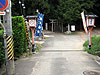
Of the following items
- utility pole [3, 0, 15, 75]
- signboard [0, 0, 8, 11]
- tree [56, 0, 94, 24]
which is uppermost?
tree [56, 0, 94, 24]

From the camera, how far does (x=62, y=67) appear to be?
883cm

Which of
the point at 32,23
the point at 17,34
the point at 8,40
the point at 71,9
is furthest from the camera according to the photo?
the point at 71,9

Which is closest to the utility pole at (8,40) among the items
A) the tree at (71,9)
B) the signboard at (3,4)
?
the signboard at (3,4)

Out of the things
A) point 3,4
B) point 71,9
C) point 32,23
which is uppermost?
point 71,9

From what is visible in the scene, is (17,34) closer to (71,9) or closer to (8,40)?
(8,40)

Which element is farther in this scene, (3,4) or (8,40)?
(8,40)

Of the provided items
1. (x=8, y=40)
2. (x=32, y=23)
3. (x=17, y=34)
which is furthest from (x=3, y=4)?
(x=32, y=23)

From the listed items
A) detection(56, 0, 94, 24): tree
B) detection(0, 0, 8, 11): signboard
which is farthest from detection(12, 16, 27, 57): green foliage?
detection(56, 0, 94, 24): tree

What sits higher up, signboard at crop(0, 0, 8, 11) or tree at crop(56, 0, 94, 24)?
tree at crop(56, 0, 94, 24)

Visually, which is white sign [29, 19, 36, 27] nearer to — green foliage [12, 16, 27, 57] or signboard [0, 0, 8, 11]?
green foliage [12, 16, 27, 57]

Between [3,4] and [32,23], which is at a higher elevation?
[3,4]

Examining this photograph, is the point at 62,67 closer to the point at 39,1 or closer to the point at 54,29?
the point at 39,1

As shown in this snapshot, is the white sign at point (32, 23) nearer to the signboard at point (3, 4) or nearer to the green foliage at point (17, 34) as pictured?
the green foliage at point (17, 34)

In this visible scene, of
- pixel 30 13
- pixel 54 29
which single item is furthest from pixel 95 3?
pixel 30 13
